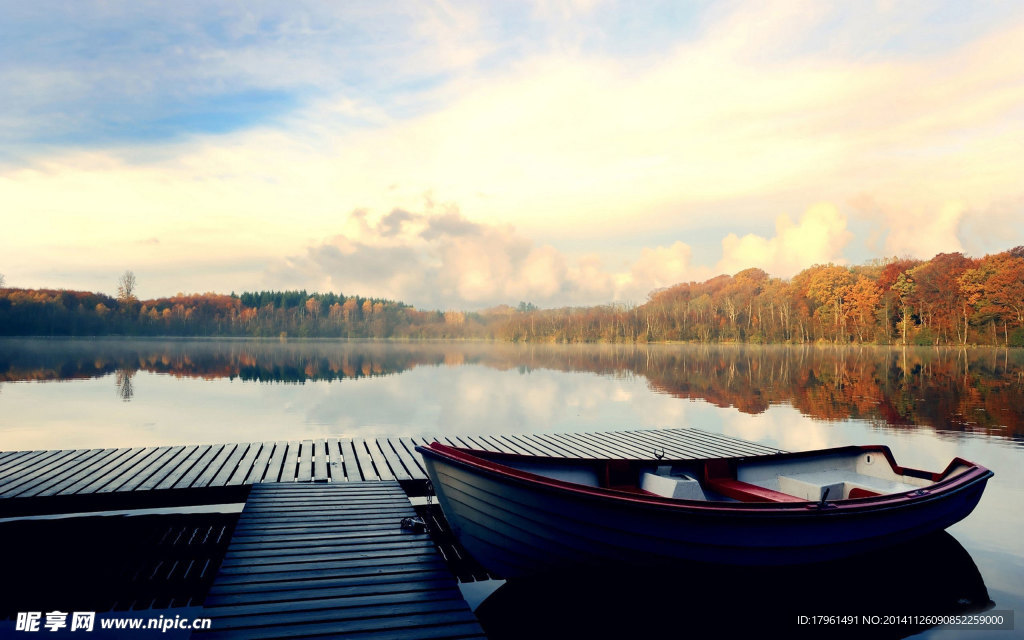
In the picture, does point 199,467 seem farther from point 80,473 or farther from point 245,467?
point 80,473

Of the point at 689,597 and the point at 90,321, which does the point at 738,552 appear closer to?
the point at 689,597

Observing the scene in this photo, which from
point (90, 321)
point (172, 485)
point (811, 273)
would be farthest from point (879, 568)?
point (90, 321)

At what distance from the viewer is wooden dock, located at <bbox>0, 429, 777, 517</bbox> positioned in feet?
23.6

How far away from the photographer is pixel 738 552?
5586 mm

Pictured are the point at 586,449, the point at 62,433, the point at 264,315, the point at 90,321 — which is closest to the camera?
the point at 586,449

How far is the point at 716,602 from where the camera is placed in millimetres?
6238

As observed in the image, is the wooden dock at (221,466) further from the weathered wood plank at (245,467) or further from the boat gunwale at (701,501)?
the boat gunwale at (701,501)

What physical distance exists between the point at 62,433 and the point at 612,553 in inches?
667

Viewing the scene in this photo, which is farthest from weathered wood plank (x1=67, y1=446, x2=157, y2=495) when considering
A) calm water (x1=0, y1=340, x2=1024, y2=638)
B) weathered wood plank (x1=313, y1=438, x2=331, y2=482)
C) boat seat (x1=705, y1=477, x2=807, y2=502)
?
boat seat (x1=705, y1=477, x2=807, y2=502)

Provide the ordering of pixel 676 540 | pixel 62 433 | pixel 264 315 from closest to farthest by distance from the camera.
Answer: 1. pixel 676 540
2. pixel 62 433
3. pixel 264 315

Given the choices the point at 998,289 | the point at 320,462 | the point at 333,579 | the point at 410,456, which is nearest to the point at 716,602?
the point at 333,579

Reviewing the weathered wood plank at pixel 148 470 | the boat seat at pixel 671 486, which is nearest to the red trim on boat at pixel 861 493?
the boat seat at pixel 671 486

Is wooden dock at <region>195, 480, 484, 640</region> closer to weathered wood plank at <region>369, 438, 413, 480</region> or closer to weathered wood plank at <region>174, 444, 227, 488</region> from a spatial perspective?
weathered wood plank at <region>174, 444, 227, 488</region>

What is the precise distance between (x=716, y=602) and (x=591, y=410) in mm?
15895
